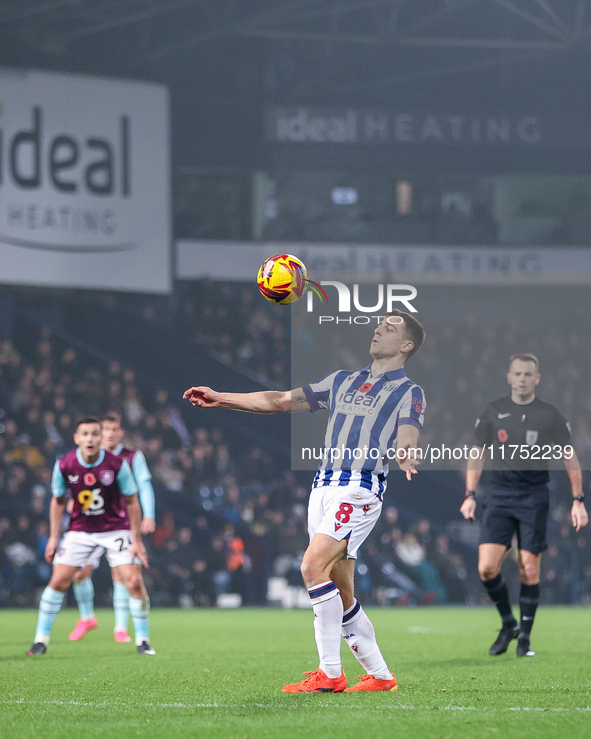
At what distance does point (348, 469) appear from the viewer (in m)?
6.20

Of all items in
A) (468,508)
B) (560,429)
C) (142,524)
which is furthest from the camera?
(142,524)

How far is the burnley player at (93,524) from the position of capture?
9.50m

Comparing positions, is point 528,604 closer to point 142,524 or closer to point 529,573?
point 529,573

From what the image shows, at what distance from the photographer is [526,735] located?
4.74 m

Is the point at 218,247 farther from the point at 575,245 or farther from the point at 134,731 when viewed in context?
the point at 134,731

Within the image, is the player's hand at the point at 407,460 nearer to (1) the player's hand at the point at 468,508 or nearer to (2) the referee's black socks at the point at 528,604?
(1) the player's hand at the point at 468,508

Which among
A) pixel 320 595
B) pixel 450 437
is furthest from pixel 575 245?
pixel 320 595

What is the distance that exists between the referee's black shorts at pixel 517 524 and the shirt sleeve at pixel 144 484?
10.4 ft

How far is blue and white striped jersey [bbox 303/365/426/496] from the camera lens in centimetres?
618

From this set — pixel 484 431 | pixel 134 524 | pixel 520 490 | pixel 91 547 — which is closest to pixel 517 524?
pixel 520 490

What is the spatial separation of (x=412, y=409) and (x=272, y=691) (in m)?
1.98

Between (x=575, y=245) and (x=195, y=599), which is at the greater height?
(x=575, y=245)

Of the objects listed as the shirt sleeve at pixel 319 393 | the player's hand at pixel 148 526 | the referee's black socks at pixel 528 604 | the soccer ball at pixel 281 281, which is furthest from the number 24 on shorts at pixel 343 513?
the player's hand at pixel 148 526

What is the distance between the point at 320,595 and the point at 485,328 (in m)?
25.4
